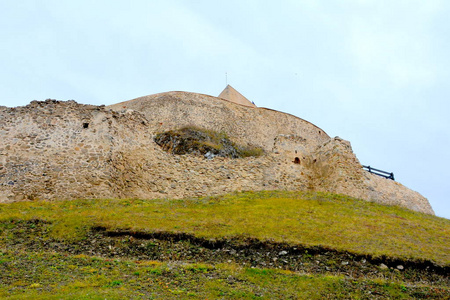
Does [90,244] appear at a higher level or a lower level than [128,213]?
lower

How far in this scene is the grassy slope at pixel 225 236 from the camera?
A: 1084 cm

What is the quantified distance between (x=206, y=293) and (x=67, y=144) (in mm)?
12143

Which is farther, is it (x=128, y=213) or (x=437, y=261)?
(x=128, y=213)

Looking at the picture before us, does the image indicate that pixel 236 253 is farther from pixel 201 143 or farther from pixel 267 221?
pixel 201 143

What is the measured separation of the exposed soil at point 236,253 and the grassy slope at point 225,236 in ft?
0.89

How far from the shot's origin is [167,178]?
21.8m

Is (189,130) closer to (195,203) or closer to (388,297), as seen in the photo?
(195,203)

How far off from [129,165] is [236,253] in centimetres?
902

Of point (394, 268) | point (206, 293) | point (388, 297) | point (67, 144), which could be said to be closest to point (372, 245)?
point (394, 268)

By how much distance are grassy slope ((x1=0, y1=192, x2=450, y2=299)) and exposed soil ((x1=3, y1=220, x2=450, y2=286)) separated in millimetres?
271

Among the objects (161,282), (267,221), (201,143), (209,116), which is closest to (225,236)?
(267,221)

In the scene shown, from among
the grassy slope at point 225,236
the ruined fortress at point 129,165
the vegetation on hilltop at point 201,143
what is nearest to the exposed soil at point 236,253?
the grassy slope at point 225,236

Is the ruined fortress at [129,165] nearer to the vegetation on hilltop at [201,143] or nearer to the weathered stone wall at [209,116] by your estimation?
the vegetation on hilltop at [201,143]

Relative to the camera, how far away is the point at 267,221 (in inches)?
656
